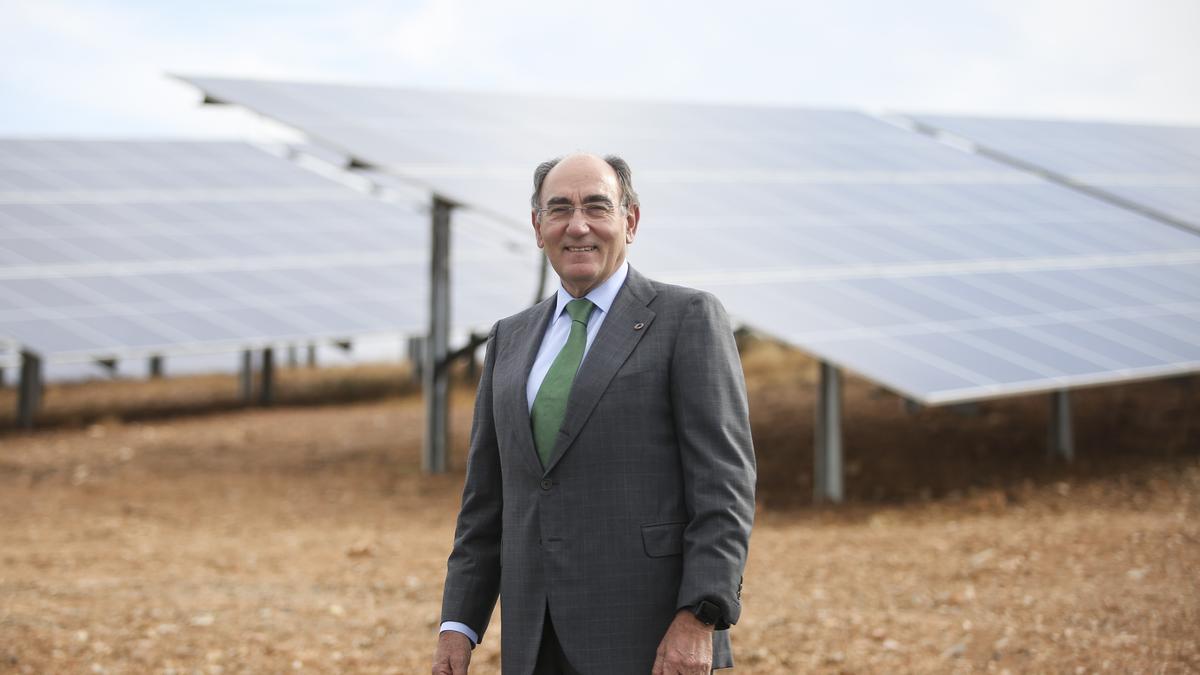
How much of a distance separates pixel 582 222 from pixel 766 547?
622 cm

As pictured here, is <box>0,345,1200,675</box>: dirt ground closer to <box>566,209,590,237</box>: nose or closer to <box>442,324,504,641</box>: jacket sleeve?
<box>442,324,504,641</box>: jacket sleeve

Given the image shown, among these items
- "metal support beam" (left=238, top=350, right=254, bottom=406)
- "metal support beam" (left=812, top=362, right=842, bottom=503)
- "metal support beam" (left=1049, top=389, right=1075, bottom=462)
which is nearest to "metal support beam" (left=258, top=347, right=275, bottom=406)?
"metal support beam" (left=238, top=350, right=254, bottom=406)

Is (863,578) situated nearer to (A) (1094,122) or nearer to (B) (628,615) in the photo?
(B) (628,615)

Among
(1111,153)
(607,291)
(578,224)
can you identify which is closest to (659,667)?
(607,291)

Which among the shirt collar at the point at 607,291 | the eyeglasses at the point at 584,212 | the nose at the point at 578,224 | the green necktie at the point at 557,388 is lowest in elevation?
the green necktie at the point at 557,388

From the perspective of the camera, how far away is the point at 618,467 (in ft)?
9.18

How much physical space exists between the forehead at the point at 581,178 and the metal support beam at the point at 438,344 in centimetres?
958

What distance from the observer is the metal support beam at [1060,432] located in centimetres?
1181

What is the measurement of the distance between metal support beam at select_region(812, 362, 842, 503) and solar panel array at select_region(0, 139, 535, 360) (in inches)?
297

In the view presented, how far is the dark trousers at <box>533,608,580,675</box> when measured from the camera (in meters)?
2.91

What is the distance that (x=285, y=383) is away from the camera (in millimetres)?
22641

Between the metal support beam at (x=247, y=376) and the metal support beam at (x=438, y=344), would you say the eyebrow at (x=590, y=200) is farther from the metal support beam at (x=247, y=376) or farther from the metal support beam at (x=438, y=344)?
the metal support beam at (x=247, y=376)

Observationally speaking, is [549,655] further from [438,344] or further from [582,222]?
[438,344]

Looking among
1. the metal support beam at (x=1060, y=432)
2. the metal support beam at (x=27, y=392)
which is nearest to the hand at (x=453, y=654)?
the metal support beam at (x=1060, y=432)
